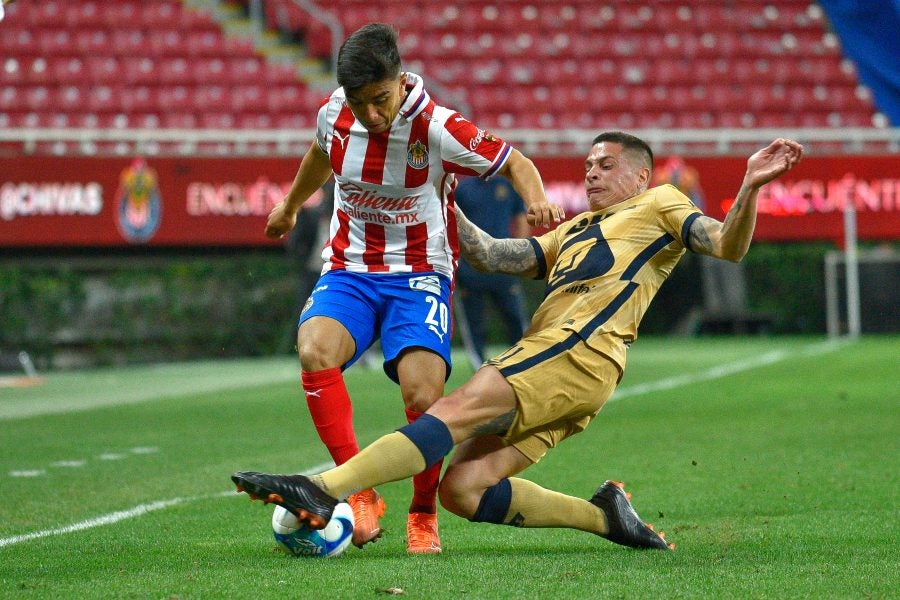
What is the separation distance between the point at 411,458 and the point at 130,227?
14768mm

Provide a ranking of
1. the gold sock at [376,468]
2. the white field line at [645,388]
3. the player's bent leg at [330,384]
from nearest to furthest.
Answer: the gold sock at [376,468] < the player's bent leg at [330,384] < the white field line at [645,388]

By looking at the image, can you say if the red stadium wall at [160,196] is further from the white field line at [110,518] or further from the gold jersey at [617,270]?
the gold jersey at [617,270]

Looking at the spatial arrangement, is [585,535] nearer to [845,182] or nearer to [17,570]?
[17,570]

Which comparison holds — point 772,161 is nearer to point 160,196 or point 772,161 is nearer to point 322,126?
point 322,126

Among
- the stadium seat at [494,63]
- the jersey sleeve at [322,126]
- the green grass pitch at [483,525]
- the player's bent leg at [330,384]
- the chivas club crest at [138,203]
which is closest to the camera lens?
the green grass pitch at [483,525]

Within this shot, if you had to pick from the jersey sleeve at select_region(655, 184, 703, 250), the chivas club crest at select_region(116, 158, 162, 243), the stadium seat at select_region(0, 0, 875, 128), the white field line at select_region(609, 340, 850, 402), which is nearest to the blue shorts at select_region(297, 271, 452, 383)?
the jersey sleeve at select_region(655, 184, 703, 250)

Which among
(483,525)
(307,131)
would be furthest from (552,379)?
(307,131)

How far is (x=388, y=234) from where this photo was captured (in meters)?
5.19

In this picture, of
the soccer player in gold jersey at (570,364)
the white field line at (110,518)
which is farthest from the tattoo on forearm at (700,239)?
the white field line at (110,518)

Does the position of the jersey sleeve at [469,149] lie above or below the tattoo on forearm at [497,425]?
above

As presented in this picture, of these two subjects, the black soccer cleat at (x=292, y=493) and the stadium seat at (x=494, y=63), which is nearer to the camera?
the black soccer cleat at (x=292, y=493)

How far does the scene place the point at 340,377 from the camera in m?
4.96

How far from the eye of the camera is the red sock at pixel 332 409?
4.91 metres

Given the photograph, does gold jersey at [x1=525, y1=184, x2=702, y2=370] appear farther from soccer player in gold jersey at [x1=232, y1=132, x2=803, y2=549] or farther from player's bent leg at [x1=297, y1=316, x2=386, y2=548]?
player's bent leg at [x1=297, y1=316, x2=386, y2=548]
